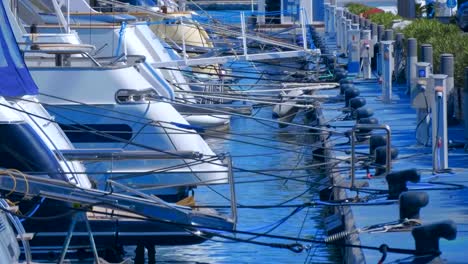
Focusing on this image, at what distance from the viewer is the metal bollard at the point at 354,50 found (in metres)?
30.0

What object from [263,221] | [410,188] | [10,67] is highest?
[10,67]

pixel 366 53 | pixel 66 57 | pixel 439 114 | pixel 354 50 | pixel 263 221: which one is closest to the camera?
pixel 439 114

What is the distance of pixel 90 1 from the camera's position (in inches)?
1099

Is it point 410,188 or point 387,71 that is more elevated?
point 387,71

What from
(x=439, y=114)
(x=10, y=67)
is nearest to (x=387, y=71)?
(x=439, y=114)

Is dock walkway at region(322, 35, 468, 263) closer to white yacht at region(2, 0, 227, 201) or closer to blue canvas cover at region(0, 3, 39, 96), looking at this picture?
white yacht at region(2, 0, 227, 201)

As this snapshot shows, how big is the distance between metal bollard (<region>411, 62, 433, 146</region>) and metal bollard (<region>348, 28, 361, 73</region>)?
11572mm

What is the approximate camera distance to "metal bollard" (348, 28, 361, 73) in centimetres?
2997

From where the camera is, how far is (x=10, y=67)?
13.5 meters

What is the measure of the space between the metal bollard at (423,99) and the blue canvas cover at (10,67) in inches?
188

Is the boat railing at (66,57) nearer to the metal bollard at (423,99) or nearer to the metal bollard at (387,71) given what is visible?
the metal bollard at (423,99)

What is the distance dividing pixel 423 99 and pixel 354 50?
44.3 feet

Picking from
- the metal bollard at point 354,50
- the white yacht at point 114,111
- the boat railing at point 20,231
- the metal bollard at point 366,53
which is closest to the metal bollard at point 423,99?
the white yacht at point 114,111

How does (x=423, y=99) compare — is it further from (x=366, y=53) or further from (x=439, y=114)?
(x=366, y=53)
